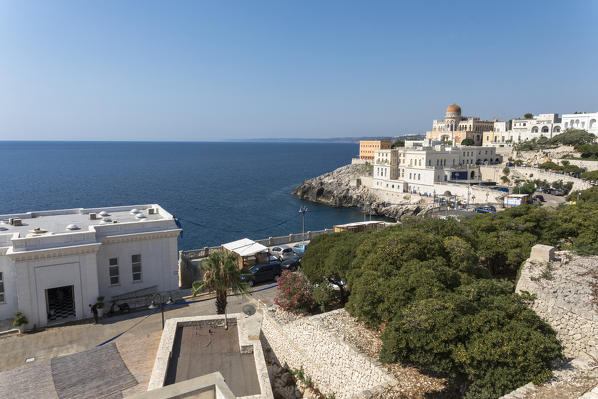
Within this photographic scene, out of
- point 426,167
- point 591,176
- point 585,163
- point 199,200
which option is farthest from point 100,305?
point 585,163

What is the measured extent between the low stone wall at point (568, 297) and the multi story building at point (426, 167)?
64.4 metres

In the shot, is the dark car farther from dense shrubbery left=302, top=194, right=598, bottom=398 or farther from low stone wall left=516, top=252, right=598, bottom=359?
low stone wall left=516, top=252, right=598, bottom=359

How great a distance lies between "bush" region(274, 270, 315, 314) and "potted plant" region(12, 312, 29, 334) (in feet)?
41.2

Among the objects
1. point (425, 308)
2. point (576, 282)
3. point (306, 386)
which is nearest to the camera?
point (425, 308)

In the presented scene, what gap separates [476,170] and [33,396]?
93.9 metres

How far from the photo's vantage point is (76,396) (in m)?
11.6

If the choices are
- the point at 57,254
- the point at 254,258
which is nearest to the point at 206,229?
the point at 254,258

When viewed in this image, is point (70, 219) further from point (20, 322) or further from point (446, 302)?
point (446, 302)

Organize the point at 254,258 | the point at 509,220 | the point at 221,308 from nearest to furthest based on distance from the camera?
1. the point at 221,308
2. the point at 509,220
3. the point at 254,258

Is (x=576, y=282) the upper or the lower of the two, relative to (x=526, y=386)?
upper

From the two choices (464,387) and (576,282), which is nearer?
(464,387)

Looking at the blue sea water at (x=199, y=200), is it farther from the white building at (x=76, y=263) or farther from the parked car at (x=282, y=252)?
the white building at (x=76, y=263)

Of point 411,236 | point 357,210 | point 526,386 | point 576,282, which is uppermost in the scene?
point 411,236

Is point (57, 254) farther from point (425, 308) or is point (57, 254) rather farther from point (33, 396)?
point (425, 308)
